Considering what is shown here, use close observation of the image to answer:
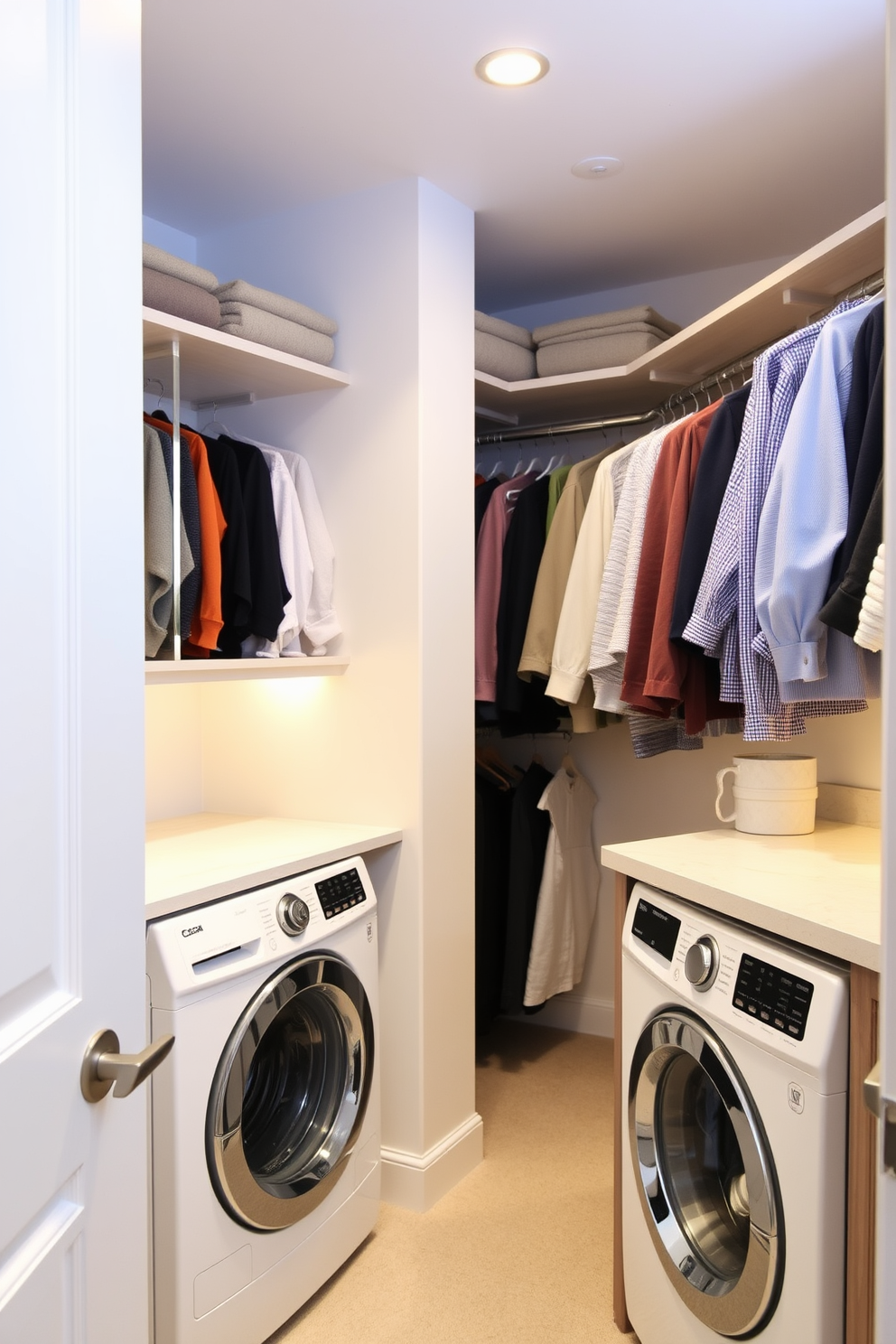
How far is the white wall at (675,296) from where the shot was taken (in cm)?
311

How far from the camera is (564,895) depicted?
3.21 metres

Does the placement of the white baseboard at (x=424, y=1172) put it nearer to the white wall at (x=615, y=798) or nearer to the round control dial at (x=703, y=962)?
the white wall at (x=615, y=798)

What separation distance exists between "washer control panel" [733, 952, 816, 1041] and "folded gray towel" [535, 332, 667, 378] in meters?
1.95

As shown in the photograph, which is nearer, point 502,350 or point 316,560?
point 316,560

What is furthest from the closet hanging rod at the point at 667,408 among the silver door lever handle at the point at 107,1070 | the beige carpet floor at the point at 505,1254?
the beige carpet floor at the point at 505,1254

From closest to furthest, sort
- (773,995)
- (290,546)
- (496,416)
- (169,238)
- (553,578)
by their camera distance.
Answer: (773,995) → (290,546) → (169,238) → (553,578) → (496,416)

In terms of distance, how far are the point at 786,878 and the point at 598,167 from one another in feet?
5.73

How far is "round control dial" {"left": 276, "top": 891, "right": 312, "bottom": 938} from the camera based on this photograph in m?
1.95

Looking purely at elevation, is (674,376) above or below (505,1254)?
above

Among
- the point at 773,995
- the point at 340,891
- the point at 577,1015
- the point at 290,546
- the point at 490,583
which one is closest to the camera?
the point at 773,995

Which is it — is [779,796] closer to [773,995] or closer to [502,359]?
[773,995]

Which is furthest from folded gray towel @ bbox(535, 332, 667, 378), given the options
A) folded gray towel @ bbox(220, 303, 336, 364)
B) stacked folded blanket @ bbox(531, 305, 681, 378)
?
folded gray towel @ bbox(220, 303, 336, 364)

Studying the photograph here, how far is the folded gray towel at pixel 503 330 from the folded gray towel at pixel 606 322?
3 centimetres

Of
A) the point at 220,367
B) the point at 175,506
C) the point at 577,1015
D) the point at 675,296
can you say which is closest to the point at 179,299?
the point at 220,367
